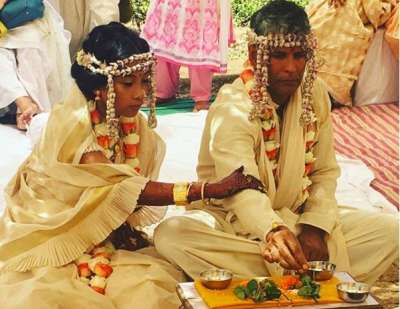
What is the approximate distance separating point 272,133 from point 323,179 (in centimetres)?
40

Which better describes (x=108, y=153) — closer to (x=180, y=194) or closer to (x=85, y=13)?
(x=180, y=194)

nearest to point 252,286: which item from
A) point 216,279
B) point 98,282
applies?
point 216,279

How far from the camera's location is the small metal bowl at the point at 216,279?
10.8 feet

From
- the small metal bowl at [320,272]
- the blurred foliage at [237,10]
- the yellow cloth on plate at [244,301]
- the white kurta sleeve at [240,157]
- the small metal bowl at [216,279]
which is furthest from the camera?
the blurred foliage at [237,10]

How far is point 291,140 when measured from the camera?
4.04m

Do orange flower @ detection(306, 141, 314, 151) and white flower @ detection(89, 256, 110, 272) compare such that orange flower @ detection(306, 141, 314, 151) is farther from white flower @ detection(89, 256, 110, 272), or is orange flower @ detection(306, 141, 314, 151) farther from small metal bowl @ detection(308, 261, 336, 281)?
white flower @ detection(89, 256, 110, 272)

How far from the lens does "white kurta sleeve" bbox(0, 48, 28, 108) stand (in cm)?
680

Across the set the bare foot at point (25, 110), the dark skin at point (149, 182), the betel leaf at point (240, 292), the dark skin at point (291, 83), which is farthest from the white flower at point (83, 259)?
the bare foot at point (25, 110)

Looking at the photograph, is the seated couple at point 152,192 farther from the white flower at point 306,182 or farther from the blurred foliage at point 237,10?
the blurred foliage at point 237,10

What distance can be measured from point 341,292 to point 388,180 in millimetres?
2957

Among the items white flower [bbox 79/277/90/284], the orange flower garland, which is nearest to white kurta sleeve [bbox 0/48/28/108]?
the orange flower garland

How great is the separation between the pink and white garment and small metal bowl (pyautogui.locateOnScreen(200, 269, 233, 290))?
4759 mm

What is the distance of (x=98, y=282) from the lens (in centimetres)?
370

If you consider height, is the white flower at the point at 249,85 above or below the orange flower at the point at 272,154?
above
